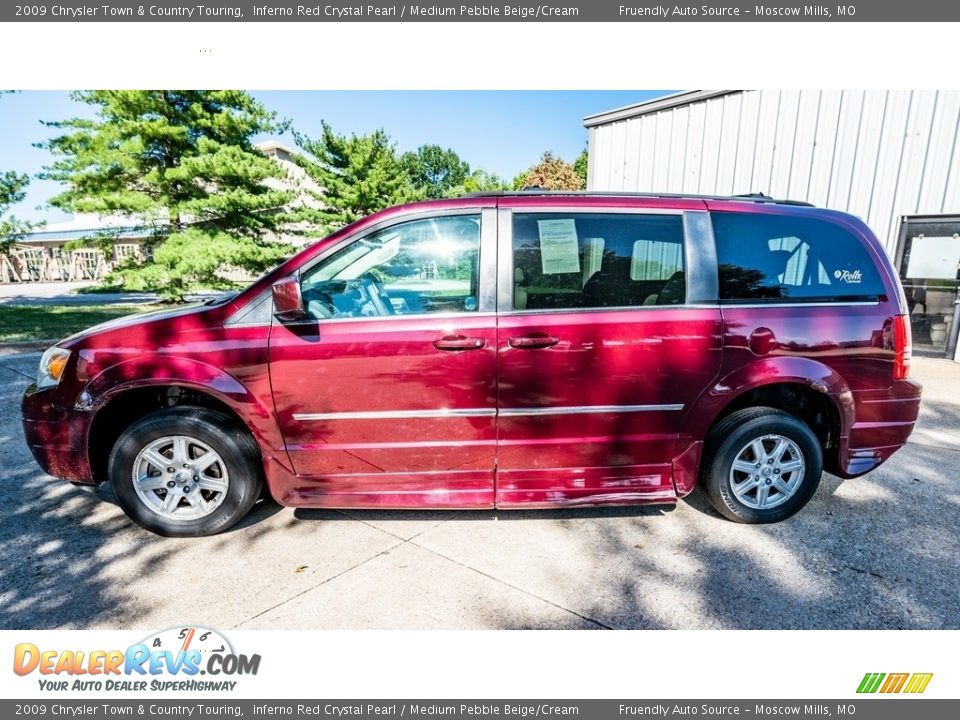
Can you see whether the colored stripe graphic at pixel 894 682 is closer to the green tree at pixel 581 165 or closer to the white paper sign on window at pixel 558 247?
the white paper sign on window at pixel 558 247

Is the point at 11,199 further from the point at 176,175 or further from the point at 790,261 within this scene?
the point at 790,261

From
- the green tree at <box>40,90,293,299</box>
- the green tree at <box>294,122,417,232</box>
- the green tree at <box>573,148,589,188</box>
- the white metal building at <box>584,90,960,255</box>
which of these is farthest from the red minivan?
the green tree at <box>573,148,589,188</box>

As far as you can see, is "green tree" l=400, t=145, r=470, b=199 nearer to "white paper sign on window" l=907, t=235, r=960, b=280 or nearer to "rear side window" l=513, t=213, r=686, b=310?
"white paper sign on window" l=907, t=235, r=960, b=280

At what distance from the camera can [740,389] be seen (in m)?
3.00

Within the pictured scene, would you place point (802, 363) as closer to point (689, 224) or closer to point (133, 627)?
point (689, 224)

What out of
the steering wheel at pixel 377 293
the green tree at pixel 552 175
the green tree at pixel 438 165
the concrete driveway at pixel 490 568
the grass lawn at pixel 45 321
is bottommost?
the concrete driveway at pixel 490 568

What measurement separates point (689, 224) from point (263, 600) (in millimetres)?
3119

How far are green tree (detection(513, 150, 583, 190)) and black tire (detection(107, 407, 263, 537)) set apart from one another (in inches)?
1649

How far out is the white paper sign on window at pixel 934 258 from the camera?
Answer: 7.70m

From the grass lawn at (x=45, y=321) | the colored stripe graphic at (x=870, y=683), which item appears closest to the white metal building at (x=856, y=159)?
the colored stripe graphic at (x=870, y=683)

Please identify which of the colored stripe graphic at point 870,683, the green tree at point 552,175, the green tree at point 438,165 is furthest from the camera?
the green tree at point 438,165

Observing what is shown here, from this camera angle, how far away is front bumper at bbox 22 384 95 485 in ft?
9.63

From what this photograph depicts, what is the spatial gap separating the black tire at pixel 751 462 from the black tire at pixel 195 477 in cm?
281

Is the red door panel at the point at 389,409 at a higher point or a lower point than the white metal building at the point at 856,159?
lower
